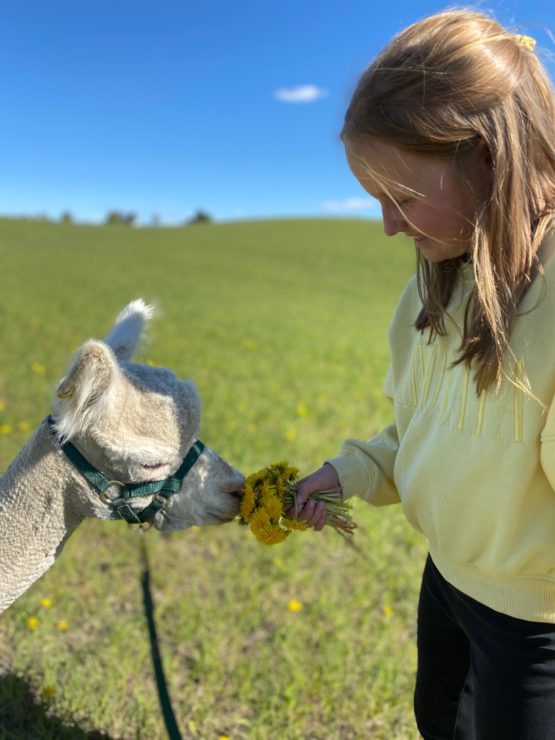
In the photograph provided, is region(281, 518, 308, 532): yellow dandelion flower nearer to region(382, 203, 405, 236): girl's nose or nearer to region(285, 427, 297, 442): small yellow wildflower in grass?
region(382, 203, 405, 236): girl's nose

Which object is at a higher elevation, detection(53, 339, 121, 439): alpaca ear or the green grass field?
detection(53, 339, 121, 439): alpaca ear

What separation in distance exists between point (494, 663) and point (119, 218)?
9395 centimetres

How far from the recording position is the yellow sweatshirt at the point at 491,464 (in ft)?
4.11

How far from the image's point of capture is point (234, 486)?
5.83 feet

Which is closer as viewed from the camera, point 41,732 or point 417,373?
point 417,373

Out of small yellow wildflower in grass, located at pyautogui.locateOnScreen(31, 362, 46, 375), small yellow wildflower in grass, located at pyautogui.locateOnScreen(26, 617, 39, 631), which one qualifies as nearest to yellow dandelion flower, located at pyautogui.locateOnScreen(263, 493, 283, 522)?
small yellow wildflower in grass, located at pyautogui.locateOnScreen(26, 617, 39, 631)

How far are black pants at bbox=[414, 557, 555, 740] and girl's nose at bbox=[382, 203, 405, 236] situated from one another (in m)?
0.97

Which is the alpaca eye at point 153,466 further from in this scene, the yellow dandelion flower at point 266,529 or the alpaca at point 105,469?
the yellow dandelion flower at point 266,529

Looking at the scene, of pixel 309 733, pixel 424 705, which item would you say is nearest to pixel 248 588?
pixel 309 733

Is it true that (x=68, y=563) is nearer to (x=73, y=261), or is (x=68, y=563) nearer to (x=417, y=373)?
(x=417, y=373)

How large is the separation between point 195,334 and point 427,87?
9.44 meters

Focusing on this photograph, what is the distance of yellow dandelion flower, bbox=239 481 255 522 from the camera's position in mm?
1712

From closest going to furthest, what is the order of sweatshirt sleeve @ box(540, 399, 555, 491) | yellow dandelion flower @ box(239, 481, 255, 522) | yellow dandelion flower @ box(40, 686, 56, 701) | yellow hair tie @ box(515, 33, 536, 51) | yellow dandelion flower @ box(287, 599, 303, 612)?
sweatshirt sleeve @ box(540, 399, 555, 491), yellow hair tie @ box(515, 33, 536, 51), yellow dandelion flower @ box(239, 481, 255, 522), yellow dandelion flower @ box(40, 686, 56, 701), yellow dandelion flower @ box(287, 599, 303, 612)

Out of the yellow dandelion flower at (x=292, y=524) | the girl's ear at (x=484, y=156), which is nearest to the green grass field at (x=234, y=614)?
the yellow dandelion flower at (x=292, y=524)
